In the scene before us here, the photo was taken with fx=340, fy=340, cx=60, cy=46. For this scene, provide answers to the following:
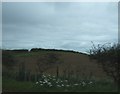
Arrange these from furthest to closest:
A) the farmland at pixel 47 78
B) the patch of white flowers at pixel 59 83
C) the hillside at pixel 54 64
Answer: the hillside at pixel 54 64 → the patch of white flowers at pixel 59 83 → the farmland at pixel 47 78

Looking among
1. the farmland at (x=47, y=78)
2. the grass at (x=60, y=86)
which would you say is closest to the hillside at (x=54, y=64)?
the farmland at (x=47, y=78)

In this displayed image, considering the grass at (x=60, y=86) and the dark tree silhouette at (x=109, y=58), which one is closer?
the grass at (x=60, y=86)

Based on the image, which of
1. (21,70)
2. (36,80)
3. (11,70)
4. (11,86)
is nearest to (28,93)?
(11,86)

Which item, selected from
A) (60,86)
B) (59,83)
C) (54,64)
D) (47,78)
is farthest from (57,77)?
(54,64)

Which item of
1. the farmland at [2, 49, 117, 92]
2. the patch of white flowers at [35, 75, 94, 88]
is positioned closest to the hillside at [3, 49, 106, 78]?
the farmland at [2, 49, 117, 92]

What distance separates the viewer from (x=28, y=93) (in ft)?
50.9

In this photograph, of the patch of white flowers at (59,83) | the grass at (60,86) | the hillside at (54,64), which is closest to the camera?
the grass at (60,86)

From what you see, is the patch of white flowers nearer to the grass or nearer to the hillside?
the grass

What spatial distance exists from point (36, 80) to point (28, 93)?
14.4 feet

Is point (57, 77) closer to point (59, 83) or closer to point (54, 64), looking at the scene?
point (59, 83)

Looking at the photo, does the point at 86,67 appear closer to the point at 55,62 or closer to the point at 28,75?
the point at 55,62

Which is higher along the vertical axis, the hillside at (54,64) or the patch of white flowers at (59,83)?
the hillside at (54,64)

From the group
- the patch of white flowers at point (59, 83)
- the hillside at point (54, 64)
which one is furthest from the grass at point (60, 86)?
the hillside at point (54, 64)

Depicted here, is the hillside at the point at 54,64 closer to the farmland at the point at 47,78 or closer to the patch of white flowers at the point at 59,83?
the farmland at the point at 47,78
